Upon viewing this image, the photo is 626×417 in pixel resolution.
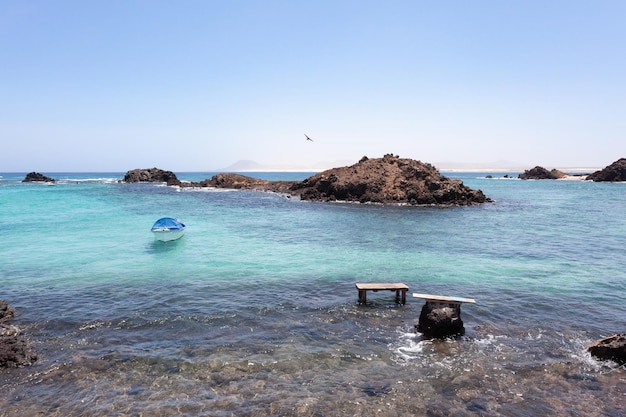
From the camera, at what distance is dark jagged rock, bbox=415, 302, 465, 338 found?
1359cm

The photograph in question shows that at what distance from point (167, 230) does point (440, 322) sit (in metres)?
24.5

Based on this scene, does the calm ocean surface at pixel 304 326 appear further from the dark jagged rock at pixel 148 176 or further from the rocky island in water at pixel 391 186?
the dark jagged rock at pixel 148 176

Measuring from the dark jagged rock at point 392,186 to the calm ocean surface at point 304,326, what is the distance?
2870cm

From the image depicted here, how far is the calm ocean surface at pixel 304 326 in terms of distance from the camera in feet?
32.4

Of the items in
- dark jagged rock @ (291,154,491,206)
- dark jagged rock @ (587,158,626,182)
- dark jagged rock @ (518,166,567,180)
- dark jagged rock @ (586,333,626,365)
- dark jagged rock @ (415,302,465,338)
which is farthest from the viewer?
dark jagged rock @ (518,166,567,180)

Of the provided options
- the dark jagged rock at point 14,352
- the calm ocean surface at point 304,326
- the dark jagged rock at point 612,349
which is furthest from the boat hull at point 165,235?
the dark jagged rock at point 612,349

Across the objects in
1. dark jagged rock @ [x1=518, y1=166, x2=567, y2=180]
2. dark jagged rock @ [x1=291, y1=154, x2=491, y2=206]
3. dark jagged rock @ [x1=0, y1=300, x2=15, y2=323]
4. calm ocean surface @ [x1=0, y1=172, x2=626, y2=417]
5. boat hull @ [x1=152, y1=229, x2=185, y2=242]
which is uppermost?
dark jagged rock @ [x1=518, y1=166, x2=567, y2=180]

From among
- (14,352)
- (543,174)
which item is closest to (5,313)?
(14,352)

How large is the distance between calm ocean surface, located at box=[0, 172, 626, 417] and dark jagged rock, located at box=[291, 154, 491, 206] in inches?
1130

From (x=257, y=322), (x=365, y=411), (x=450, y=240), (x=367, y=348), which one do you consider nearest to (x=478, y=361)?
(x=367, y=348)

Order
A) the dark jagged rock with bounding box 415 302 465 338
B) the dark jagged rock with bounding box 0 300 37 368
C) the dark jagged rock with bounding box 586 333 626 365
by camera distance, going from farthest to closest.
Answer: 1. the dark jagged rock with bounding box 415 302 465 338
2. the dark jagged rock with bounding box 586 333 626 365
3. the dark jagged rock with bounding box 0 300 37 368

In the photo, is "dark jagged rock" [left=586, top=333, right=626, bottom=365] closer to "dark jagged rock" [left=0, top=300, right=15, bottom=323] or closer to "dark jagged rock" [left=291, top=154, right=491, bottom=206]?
"dark jagged rock" [left=0, top=300, right=15, bottom=323]

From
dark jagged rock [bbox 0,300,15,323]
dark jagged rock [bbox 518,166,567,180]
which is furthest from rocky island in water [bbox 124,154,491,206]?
dark jagged rock [bbox 518,166,567,180]

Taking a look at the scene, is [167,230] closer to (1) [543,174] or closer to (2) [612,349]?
(2) [612,349]
